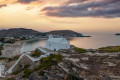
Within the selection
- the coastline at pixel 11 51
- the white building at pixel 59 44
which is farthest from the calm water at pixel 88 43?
the white building at pixel 59 44

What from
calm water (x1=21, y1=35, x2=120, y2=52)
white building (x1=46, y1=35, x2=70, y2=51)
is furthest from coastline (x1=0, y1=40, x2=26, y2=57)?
white building (x1=46, y1=35, x2=70, y2=51)

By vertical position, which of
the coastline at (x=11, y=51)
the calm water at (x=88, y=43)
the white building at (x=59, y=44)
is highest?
the white building at (x=59, y=44)

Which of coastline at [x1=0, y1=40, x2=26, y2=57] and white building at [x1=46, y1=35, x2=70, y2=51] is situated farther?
coastline at [x1=0, y1=40, x2=26, y2=57]

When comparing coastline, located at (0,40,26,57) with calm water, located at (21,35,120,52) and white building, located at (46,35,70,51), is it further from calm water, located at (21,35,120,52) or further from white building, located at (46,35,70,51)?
white building, located at (46,35,70,51)

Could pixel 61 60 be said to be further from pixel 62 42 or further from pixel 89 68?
pixel 62 42

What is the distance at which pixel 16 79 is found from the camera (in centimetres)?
2092

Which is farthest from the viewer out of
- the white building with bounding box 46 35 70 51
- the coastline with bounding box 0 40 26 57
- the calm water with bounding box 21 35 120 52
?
the calm water with bounding box 21 35 120 52

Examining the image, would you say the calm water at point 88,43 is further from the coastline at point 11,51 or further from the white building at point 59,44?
the white building at point 59,44

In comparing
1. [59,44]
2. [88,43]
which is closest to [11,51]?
[88,43]

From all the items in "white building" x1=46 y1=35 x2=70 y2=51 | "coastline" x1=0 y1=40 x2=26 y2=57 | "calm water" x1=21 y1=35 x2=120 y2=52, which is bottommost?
"coastline" x1=0 y1=40 x2=26 y2=57

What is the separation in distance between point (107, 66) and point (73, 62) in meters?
3.93

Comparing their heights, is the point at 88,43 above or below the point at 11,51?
above

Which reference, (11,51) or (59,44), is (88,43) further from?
(59,44)

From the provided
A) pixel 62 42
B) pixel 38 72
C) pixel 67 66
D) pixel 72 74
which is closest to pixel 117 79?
pixel 72 74
